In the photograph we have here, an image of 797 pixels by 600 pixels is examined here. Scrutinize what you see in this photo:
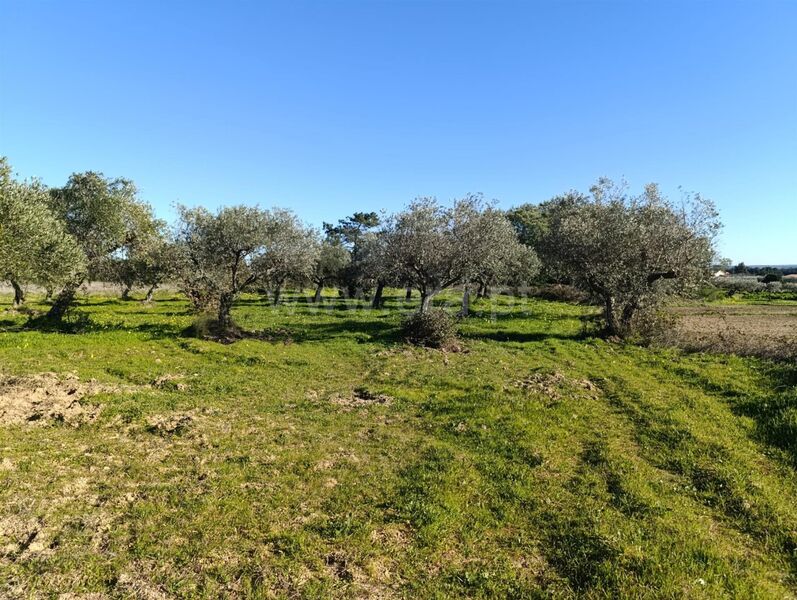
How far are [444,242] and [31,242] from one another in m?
21.8

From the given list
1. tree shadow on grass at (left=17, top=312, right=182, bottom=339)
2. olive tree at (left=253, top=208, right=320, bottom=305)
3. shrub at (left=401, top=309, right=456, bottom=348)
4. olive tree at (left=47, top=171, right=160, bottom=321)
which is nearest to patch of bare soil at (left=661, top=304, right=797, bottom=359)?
shrub at (left=401, top=309, right=456, bottom=348)

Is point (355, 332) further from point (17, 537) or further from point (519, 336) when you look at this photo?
point (17, 537)

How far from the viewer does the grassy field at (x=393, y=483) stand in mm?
6336

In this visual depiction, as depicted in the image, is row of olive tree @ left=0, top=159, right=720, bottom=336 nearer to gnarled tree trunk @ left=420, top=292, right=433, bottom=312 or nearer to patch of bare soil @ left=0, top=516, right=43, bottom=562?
gnarled tree trunk @ left=420, top=292, right=433, bottom=312

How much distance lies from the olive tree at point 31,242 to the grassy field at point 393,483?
209 inches

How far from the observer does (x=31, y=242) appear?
2147cm

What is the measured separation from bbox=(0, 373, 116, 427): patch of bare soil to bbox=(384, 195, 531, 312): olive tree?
18.3 metres

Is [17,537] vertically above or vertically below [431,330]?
below

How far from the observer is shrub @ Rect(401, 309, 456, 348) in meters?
25.4

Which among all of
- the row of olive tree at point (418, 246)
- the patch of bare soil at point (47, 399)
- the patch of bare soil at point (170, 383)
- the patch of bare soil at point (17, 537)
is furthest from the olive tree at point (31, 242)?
the patch of bare soil at point (17, 537)

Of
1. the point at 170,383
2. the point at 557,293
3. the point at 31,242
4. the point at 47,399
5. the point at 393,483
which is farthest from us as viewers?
the point at 557,293

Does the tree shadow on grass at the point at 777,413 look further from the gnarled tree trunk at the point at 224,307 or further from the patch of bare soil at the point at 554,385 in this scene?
the gnarled tree trunk at the point at 224,307

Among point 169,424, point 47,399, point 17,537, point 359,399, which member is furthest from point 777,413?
point 47,399

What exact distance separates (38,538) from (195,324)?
21.0m
